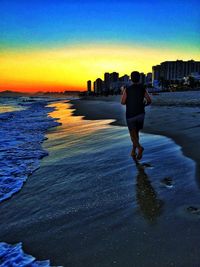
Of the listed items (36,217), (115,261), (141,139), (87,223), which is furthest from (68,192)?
(141,139)

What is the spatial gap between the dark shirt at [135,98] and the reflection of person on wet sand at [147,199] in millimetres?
1861

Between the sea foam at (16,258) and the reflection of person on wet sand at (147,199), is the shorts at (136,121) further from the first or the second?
the sea foam at (16,258)

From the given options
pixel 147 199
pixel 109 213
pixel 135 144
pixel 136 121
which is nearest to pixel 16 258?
pixel 109 213

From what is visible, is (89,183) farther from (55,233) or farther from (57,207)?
(55,233)

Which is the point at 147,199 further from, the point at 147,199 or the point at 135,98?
the point at 135,98

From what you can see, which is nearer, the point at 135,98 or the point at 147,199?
the point at 147,199

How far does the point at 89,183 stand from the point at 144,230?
1903 millimetres

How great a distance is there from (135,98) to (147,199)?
2970mm

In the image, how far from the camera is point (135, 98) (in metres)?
6.55

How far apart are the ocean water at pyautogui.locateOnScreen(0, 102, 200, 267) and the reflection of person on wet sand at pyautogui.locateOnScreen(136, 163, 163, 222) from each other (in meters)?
0.01

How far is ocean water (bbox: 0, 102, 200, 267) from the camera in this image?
2795 mm

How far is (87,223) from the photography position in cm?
348

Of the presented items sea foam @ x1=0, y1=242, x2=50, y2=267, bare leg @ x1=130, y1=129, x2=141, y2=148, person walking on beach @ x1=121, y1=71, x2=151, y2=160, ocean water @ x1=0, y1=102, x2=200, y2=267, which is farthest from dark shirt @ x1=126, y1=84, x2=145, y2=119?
sea foam @ x1=0, y1=242, x2=50, y2=267

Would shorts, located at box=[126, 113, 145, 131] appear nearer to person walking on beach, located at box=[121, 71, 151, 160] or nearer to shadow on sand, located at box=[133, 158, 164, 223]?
person walking on beach, located at box=[121, 71, 151, 160]
